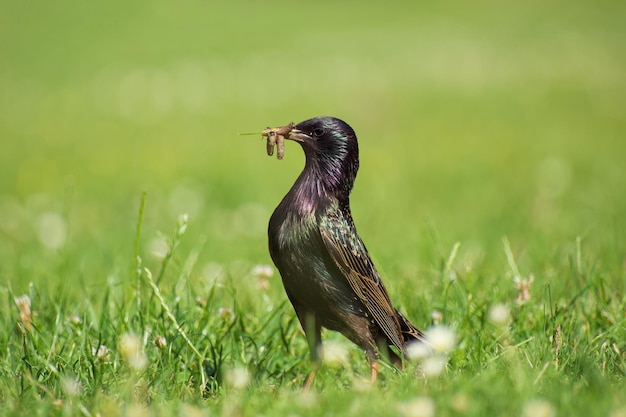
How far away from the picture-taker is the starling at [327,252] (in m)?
3.13

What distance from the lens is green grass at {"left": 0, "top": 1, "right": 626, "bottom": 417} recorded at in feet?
10.2

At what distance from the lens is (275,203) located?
7895mm

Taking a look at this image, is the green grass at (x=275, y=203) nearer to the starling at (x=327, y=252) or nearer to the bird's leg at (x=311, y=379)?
the bird's leg at (x=311, y=379)

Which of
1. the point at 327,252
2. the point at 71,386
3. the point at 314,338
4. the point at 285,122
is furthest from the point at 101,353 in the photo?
the point at 285,122

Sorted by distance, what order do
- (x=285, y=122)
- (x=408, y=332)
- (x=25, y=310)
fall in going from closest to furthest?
(x=408, y=332) → (x=25, y=310) → (x=285, y=122)

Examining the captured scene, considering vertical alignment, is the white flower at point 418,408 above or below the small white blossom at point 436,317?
above

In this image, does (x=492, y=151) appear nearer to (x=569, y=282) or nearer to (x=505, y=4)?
(x=569, y=282)

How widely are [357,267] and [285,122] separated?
8366 mm

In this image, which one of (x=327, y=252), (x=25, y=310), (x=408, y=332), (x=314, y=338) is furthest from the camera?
(x=25, y=310)

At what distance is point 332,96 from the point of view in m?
13.9

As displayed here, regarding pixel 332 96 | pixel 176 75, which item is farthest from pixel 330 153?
pixel 176 75

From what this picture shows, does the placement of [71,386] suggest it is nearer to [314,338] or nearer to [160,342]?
[160,342]

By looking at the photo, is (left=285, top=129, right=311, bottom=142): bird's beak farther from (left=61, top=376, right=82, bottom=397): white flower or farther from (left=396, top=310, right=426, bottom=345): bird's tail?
(left=61, top=376, right=82, bottom=397): white flower

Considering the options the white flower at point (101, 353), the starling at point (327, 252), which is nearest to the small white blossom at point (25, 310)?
the white flower at point (101, 353)
